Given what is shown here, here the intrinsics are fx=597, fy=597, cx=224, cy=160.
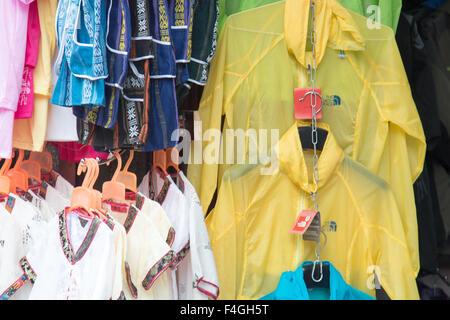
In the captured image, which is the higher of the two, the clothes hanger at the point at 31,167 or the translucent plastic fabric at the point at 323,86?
the translucent plastic fabric at the point at 323,86

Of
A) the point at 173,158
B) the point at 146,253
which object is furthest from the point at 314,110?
the point at 146,253

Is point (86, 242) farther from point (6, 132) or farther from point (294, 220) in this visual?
point (294, 220)

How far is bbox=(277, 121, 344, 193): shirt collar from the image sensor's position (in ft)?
6.67

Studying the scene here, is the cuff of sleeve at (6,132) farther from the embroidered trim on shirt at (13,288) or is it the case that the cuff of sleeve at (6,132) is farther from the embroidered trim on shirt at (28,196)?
the embroidered trim on shirt at (13,288)

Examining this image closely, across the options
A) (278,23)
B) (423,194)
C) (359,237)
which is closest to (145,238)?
(359,237)

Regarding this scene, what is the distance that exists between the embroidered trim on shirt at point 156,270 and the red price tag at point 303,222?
1.57 ft

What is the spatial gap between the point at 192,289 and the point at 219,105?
647mm

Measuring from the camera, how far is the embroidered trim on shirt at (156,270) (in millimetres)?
1661

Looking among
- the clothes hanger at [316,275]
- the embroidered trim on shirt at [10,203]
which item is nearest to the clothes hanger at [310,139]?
the clothes hanger at [316,275]

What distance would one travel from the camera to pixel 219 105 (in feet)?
6.86

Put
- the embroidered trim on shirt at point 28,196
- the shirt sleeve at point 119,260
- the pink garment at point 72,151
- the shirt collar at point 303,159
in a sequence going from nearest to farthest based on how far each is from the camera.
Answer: the shirt sleeve at point 119,260 → the embroidered trim on shirt at point 28,196 → the shirt collar at point 303,159 → the pink garment at point 72,151

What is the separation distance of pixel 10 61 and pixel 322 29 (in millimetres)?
1048

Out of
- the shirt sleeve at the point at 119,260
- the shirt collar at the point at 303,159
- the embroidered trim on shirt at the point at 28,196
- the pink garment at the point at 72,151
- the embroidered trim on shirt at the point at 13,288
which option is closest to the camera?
the shirt sleeve at the point at 119,260

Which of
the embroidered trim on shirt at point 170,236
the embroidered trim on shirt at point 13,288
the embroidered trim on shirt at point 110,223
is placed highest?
the embroidered trim on shirt at point 110,223
